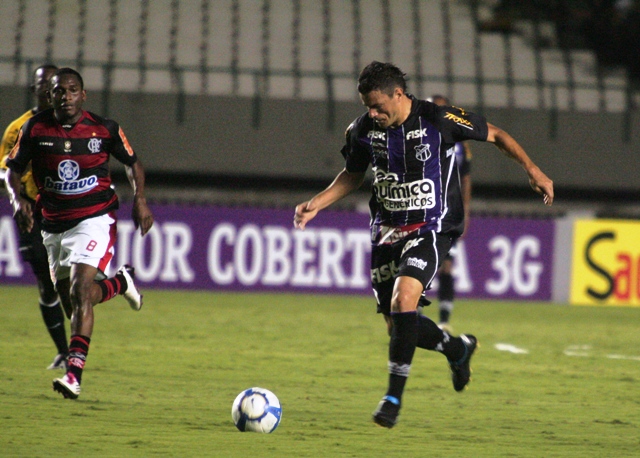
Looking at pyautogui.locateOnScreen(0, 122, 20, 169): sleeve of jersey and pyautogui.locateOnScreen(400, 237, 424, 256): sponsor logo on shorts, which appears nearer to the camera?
pyautogui.locateOnScreen(400, 237, 424, 256): sponsor logo on shorts

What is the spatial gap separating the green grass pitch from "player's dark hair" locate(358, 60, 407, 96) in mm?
1765

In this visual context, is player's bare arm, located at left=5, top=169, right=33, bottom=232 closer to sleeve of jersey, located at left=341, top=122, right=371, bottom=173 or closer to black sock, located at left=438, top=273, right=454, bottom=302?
sleeve of jersey, located at left=341, top=122, right=371, bottom=173

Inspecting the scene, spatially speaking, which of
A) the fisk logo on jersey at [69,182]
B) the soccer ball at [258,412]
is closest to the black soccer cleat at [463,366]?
the soccer ball at [258,412]

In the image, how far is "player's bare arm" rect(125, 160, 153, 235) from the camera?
256 inches

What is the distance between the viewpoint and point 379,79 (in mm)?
5570

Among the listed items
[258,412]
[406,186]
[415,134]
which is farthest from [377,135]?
[258,412]

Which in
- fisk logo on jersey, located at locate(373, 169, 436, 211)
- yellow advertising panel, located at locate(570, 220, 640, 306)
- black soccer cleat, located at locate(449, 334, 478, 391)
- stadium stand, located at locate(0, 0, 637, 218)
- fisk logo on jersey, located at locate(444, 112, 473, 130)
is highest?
stadium stand, located at locate(0, 0, 637, 218)

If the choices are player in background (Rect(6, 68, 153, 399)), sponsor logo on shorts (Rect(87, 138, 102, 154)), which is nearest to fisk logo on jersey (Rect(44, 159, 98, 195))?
player in background (Rect(6, 68, 153, 399))

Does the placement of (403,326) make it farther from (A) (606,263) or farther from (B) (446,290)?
(A) (606,263)

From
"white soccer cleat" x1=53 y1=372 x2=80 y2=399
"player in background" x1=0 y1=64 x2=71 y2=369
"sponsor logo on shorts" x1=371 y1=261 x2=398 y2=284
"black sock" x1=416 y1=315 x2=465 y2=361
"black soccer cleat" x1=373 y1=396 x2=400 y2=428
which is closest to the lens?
"black soccer cleat" x1=373 y1=396 x2=400 y2=428

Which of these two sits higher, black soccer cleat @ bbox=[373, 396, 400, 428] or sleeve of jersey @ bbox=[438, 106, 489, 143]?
sleeve of jersey @ bbox=[438, 106, 489, 143]

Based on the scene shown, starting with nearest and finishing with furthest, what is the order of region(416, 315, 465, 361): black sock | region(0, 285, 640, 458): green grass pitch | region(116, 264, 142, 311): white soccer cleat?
region(0, 285, 640, 458): green grass pitch
region(416, 315, 465, 361): black sock
region(116, 264, 142, 311): white soccer cleat

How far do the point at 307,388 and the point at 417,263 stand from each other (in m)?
1.69

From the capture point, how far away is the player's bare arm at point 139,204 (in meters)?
6.50
